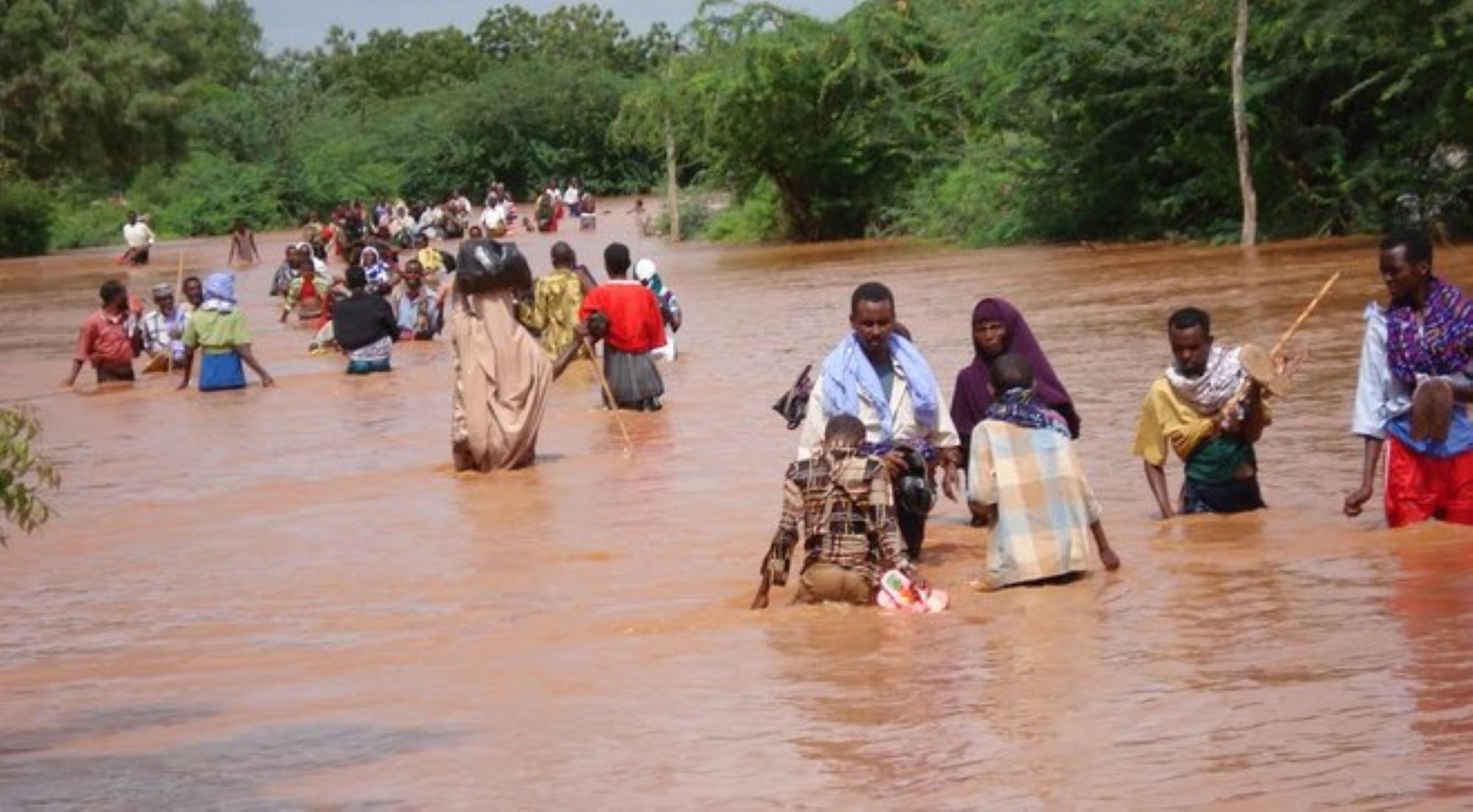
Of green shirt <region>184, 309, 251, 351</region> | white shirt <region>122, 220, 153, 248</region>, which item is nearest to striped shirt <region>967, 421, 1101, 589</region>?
green shirt <region>184, 309, 251, 351</region>

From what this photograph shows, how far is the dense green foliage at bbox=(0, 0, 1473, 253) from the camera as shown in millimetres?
31922

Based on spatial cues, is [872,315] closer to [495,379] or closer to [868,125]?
[495,379]

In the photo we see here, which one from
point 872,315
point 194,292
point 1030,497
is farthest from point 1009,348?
point 194,292

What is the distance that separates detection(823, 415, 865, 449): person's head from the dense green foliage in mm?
20027

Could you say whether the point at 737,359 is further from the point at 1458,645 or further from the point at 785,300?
the point at 1458,645

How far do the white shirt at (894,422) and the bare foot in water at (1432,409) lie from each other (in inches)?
75.5

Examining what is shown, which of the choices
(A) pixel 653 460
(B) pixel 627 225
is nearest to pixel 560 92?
(B) pixel 627 225

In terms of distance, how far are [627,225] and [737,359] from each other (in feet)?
133

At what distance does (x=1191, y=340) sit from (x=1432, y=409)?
109 cm

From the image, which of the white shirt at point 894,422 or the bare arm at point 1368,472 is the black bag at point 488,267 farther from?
the bare arm at point 1368,472

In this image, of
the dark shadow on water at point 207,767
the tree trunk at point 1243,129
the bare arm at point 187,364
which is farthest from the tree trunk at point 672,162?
the dark shadow on water at point 207,767

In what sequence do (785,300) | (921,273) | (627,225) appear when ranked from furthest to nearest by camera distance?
1. (627,225)
2. (921,273)
3. (785,300)

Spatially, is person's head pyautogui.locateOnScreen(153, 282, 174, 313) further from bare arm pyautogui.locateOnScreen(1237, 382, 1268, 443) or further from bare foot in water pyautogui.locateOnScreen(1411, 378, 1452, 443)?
bare foot in water pyautogui.locateOnScreen(1411, 378, 1452, 443)

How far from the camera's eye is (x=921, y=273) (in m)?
32.6
